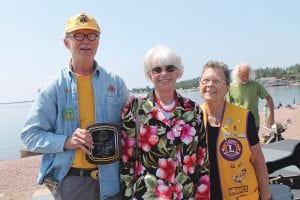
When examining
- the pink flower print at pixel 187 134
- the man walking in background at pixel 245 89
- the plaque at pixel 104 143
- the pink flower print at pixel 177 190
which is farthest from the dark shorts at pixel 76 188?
the man walking in background at pixel 245 89

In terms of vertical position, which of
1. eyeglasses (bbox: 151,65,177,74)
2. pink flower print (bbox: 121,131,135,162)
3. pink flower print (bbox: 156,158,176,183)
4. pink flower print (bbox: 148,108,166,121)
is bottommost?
pink flower print (bbox: 156,158,176,183)

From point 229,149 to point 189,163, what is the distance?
39 centimetres

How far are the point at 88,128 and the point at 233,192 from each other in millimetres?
1155

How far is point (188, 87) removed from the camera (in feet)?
377

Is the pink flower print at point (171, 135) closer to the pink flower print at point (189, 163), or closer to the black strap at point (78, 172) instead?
the pink flower print at point (189, 163)

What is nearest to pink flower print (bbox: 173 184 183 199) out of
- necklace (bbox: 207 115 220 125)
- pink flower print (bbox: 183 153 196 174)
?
pink flower print (bbox: 183 153 196 174)

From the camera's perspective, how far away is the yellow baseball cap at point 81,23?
2504 mm

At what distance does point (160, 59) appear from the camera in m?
2.63

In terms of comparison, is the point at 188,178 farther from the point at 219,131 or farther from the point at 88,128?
the point at 88,128

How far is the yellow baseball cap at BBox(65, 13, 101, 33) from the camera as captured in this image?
2504 mm

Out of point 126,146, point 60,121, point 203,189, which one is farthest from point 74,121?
point 203,189

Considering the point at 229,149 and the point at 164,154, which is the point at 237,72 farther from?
the point at 164,154

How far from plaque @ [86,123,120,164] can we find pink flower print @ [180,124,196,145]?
43 cm

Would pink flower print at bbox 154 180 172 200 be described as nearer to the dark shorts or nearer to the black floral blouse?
the black floral blouse
